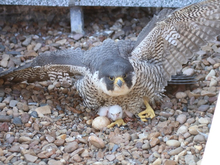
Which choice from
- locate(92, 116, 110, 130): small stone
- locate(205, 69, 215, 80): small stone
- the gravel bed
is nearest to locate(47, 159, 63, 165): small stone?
the gravel bed

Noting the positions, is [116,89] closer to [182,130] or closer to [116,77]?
[116,77]

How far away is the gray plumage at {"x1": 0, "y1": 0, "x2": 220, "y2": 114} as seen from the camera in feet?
10.5

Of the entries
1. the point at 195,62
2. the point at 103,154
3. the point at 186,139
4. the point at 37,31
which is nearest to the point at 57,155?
the point at 103,154

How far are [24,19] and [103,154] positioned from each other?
3.11m

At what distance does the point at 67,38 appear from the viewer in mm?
4887

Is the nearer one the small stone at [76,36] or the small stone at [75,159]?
the small stone at [75,159]

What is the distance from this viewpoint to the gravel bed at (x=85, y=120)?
2895 millimetres

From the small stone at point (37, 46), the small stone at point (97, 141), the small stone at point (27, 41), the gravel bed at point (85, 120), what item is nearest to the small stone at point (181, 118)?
the gravel bed at point (85, 120)

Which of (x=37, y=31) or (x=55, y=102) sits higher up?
(x=37, y=31)

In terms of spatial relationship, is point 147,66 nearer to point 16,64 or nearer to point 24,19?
point 16,64

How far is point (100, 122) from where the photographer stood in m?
3.40

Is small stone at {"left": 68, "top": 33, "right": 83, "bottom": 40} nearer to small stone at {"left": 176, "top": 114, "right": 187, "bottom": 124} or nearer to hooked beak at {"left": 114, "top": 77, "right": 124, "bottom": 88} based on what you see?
hooked beak at {"left": 114, "top": 77, "right": 124, "bottom": 88}

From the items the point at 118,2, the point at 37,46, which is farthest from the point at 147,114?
the point at 37,46

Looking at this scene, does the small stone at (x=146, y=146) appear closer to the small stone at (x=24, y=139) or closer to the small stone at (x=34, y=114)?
the small stone at (x=24, y=139)
